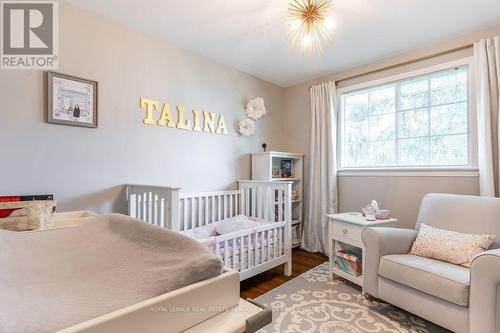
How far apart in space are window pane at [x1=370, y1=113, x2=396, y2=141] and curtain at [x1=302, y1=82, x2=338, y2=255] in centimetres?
43

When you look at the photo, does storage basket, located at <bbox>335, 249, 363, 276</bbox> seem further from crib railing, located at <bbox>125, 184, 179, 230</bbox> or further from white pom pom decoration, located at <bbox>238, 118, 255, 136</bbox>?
white pom pom decoration, located at <bbox>238, 118, 255, 136</bbox>

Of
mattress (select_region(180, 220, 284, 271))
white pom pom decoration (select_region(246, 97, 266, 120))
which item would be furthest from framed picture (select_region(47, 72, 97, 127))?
white pom pom decoration (select_region(246, 97, 266, 120))

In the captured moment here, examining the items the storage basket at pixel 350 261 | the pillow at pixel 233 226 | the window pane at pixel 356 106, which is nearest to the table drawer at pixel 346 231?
the storage basket at pixel 350 261

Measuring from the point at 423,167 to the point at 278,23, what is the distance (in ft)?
6.51

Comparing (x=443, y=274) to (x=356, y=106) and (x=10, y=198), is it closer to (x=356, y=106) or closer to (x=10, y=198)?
(x=356, y=106)

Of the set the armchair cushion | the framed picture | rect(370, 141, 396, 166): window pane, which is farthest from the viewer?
rect(370, 141, 396, 166): window pane

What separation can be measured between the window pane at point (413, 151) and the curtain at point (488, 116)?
1.50 feet

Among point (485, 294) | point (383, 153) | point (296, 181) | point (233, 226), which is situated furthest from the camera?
point (296, 181)

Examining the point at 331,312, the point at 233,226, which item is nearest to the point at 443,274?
the point at 331,312

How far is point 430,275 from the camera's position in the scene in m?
1.58

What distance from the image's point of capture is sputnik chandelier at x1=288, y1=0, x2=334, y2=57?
5.72 feet

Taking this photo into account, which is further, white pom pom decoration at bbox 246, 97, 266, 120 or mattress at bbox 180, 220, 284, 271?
white pom pom decoration at bbox 246, 97, 266, 120

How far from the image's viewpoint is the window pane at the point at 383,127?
286cm

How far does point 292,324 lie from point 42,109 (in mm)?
2301
